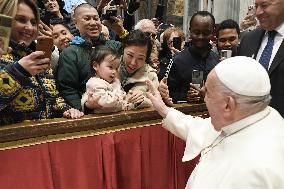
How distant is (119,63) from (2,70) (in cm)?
114

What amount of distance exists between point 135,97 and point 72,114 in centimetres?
59

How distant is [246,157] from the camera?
2.08 m

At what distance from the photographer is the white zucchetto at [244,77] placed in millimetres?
2146

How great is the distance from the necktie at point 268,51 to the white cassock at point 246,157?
118 cm

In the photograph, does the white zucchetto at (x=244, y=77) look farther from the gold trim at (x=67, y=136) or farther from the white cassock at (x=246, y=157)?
the gold trim at (x=67, y=136)

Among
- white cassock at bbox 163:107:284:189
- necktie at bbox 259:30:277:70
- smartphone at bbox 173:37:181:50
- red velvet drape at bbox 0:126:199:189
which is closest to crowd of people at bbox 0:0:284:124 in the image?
necktie at bbox 259:30:277:70

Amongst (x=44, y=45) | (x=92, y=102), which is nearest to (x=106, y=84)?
(x=92, y=102)

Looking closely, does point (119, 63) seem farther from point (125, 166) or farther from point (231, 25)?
point (231, 25)

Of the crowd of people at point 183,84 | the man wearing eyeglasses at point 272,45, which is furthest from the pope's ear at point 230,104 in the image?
the man wearing eyeglasses at point 272,45

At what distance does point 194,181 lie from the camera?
7.63 ft

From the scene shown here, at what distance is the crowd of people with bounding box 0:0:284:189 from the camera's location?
2156 mm

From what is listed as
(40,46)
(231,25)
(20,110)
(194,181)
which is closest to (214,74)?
(194,181)

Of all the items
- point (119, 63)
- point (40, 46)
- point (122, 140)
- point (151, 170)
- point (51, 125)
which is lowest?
point (151, 170)

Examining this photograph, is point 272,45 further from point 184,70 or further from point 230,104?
point 230,104
